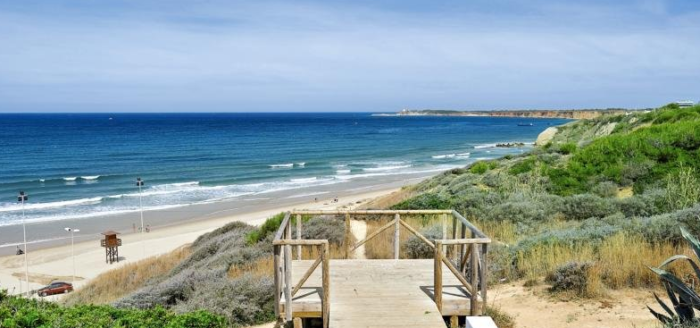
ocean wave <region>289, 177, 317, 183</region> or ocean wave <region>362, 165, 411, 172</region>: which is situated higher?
ocean wave <region>362, 165, 411, 172</region>

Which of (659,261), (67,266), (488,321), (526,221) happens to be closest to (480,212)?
(526,221)

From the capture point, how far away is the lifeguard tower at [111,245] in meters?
23.6

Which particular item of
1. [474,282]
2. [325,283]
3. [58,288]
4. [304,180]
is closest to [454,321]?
[474,282]

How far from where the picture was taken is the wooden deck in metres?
6.63

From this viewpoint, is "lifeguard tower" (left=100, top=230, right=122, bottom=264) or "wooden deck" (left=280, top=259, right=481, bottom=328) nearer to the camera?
"wooden deck" (left=280, top=259, right=481, bottom=328)

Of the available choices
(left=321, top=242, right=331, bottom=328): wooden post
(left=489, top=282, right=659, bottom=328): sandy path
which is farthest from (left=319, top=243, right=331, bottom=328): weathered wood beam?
(left=489, top=282, right=659, bottom=328): sandy path

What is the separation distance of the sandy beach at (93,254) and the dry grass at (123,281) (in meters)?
3.16

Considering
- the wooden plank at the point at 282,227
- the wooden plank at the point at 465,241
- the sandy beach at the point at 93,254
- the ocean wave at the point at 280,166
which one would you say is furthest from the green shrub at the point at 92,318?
the ocean wave at the point at 280,166

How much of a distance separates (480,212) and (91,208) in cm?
2949

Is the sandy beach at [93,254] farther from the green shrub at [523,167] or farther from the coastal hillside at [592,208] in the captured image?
the green shrub at [523,167]

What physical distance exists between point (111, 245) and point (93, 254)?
2.58 meters

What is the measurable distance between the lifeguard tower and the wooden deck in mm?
17471

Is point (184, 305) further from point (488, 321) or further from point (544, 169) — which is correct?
point (544, 169)

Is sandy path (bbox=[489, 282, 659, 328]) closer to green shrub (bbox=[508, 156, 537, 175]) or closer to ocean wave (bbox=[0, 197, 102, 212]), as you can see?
green shrub (bbox=[508, 156, 537, 175])
